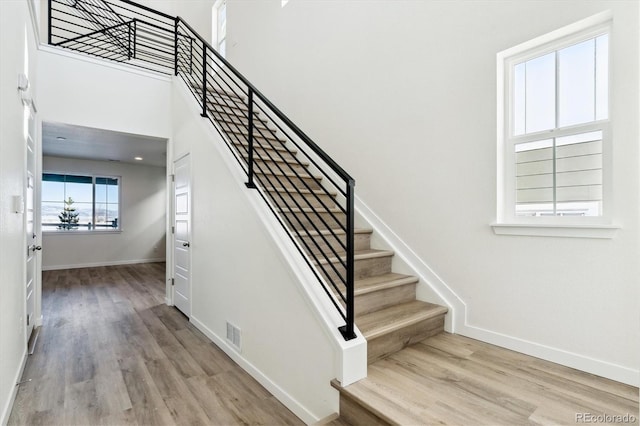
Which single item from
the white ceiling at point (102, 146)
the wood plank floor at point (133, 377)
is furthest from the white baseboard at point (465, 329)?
the white ceiling at point (102, 146)

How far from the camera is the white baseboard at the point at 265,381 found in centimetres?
195

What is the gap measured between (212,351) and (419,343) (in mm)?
1811

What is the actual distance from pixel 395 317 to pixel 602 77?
194cm

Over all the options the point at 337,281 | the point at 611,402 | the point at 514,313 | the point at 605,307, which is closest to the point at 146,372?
the point at 337,281

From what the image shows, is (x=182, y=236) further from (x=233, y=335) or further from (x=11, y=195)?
(x=11, y=195)

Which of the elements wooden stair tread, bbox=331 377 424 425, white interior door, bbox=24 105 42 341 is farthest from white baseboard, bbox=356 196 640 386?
white interior door, bbox=24 105 42 341

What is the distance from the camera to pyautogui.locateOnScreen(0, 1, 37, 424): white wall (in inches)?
71.1

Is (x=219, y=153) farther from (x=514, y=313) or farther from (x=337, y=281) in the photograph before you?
(x=514, y=313)

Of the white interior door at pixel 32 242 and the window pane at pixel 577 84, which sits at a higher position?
the window pane at pixel 577 84

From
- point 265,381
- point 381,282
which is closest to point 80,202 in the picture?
point 265,381

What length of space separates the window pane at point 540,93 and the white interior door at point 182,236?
10.8ft

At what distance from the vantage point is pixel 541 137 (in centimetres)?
216

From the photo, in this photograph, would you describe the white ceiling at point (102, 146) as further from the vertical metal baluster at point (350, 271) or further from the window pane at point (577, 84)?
the window pane at point (577, 84)

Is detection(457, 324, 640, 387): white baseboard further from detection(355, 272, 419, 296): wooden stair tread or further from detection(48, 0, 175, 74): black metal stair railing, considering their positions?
detection(48, 0, 175, 74): black metal stair railing
